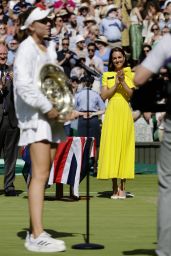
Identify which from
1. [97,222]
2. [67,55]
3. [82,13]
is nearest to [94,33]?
[82,13]

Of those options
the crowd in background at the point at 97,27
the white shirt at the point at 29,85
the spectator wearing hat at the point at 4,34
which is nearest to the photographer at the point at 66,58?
the crowd in background at the point at 97,27

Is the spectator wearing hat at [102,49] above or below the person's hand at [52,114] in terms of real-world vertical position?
above

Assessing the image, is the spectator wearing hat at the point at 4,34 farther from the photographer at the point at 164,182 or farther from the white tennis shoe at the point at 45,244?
the photographer at the point at 164,182

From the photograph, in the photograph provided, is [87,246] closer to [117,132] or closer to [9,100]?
[117,132]

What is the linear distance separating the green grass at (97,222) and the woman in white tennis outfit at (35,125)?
0.20 meters

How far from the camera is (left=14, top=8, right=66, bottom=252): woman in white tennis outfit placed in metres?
10.1

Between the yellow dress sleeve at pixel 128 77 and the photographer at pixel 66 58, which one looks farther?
the photographer at pixel 66 58

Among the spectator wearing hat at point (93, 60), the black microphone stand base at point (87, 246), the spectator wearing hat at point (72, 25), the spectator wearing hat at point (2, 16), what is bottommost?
the black microphone stand base at point (87, 246)

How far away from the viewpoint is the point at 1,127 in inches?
622

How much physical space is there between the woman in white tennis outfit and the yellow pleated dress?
16.7 ft

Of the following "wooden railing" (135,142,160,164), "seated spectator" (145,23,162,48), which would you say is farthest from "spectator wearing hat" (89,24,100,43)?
"wooden railing" (135,142,160,164)

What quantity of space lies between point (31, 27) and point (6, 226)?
2803 millimetres

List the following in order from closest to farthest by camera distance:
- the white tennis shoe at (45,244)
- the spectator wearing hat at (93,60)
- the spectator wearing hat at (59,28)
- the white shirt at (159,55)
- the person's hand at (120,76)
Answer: the white shirt at (159,55) → the white tennis shoe at (45,244) → the person's hand at (120,76) → the spectator wearing hat at (93,60) → the spectator wearing hat at (59,28)

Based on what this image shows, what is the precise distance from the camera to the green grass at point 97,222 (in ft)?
35.1
